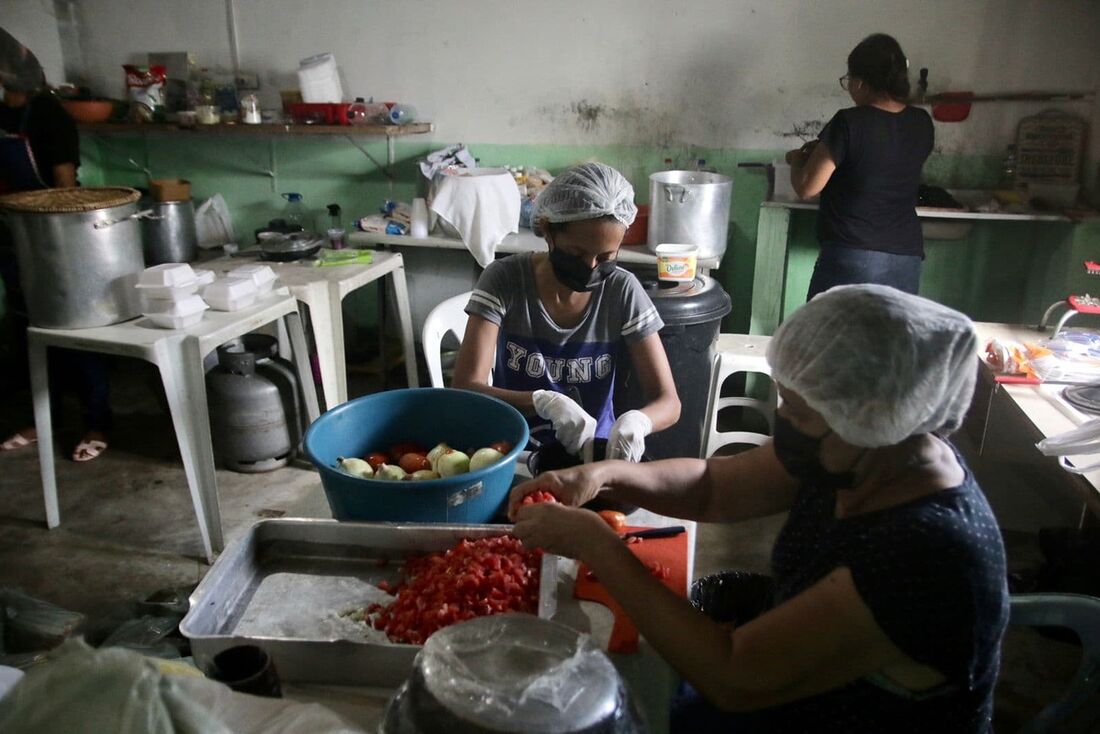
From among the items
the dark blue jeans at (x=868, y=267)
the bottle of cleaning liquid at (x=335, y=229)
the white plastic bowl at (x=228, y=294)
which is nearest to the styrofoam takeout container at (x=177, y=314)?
the white plastic bowl at (x=228, y=294)

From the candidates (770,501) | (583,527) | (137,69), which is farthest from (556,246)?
(137,69)

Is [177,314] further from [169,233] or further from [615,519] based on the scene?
[615,519]

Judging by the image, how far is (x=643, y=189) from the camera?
4480 mm

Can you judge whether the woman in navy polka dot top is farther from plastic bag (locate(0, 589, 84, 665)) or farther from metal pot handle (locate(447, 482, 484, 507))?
plastic bag (locate(0, 589, 84, 665))

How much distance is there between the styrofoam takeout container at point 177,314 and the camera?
2809 millimetres

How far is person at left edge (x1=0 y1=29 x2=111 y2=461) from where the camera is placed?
3807mm

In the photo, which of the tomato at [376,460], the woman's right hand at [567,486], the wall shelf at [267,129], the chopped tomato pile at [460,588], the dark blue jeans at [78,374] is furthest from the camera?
the wall shelf at [267,129]

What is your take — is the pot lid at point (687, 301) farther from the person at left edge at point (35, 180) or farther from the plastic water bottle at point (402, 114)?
the person at left edge at point (35, 180)

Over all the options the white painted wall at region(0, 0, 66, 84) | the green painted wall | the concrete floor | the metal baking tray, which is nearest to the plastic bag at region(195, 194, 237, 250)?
the green painted wall

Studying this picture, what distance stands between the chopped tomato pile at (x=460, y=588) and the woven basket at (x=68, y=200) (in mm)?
2218

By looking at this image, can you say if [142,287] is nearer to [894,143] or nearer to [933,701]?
[933,701]

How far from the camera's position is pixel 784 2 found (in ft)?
13.1

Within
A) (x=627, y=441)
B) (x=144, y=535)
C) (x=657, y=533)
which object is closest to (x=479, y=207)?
(x=144, y=535)

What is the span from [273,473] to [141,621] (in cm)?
171
